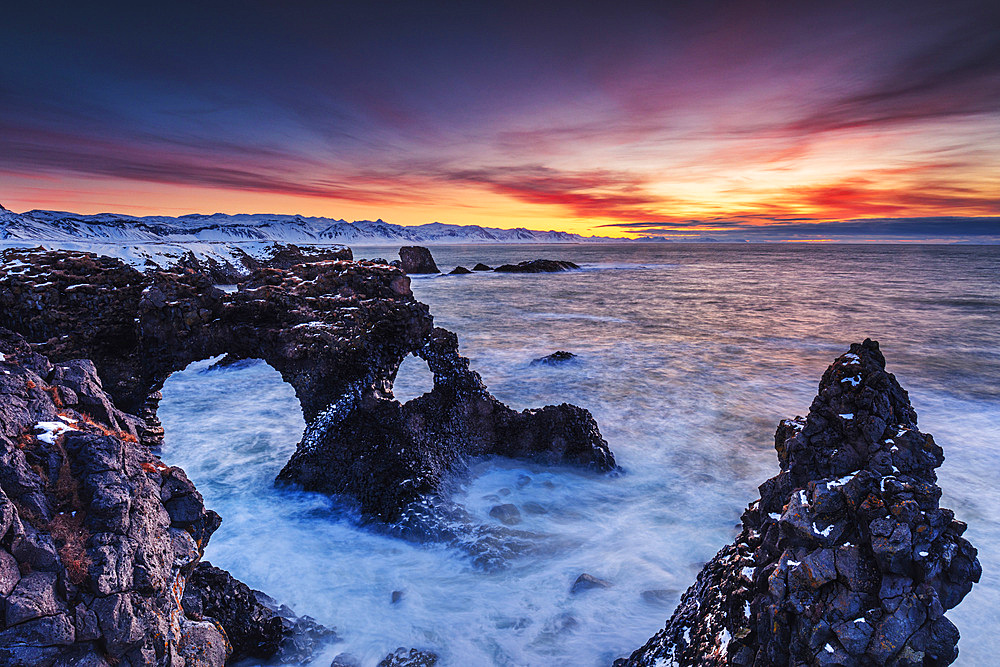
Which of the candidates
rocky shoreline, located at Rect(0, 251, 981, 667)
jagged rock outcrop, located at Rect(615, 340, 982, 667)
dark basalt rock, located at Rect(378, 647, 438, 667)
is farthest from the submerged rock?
jagged rock outcrop, located at Rect(615, 340, 982, 667)

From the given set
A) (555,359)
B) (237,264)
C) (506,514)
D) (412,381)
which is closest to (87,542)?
(506,514)

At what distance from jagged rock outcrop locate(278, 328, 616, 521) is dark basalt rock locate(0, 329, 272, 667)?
20.5 feet

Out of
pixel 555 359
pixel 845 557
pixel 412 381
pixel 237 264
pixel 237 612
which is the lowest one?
pixel 412 381

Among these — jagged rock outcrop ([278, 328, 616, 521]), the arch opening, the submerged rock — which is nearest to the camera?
the submerged rock

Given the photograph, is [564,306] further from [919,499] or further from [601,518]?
[919,499]

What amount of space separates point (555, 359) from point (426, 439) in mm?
16121

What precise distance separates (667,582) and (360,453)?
7.77m

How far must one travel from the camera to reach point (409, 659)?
27.0ft

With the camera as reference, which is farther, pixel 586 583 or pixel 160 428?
pixel 160 428

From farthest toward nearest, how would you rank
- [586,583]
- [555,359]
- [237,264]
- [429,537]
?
Result: [237,264], [555,359], [429,537], [586,583]

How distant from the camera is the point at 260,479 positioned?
1387cm

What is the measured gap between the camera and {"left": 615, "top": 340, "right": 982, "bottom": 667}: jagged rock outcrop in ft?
14.8

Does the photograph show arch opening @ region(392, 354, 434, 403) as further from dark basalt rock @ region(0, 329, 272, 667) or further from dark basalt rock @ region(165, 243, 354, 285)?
dark basalt rock @ region(165, 243, 354, 285)

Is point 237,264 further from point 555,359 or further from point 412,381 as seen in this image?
point 555,359
